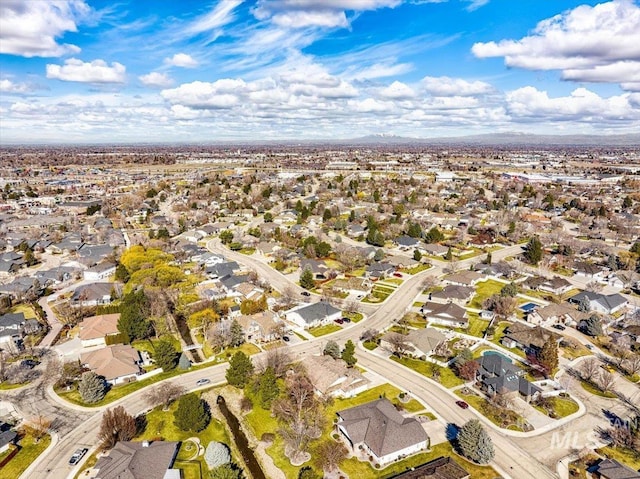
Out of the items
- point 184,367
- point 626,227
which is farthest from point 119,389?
point 626,227

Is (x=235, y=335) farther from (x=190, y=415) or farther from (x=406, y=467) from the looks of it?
(x=406, y=467)

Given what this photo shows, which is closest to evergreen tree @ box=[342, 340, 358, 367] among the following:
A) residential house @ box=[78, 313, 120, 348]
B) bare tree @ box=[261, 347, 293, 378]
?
bare tree @ box=[261, 347, 293, 378]

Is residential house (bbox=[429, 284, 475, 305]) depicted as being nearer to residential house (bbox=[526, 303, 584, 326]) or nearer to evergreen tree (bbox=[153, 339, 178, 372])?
residential house (bbox=[526, 303, 584, 326])

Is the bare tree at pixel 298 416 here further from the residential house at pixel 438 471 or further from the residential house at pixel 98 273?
the residential house at pixel 98 273

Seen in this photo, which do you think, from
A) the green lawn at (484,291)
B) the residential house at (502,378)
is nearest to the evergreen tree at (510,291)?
the green lawn at (484,291)

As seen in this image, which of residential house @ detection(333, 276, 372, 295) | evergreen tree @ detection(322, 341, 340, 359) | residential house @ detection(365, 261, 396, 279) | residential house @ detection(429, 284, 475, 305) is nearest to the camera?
evergreen tree @ detection(322, 341, 340, 359)

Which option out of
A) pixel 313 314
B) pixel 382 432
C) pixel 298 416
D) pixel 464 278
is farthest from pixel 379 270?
pixel 382 432
